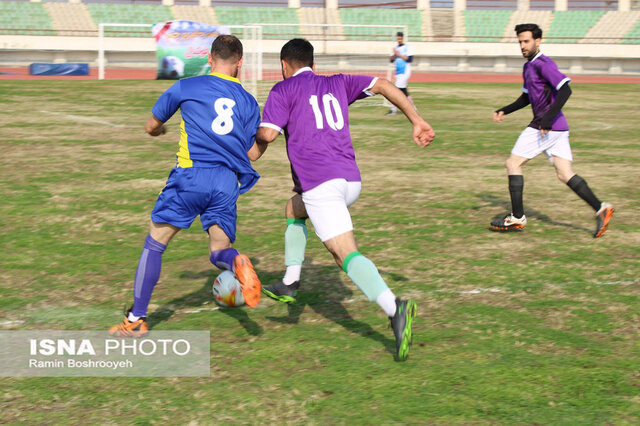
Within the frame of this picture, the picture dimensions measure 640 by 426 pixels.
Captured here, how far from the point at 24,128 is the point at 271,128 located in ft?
38.3

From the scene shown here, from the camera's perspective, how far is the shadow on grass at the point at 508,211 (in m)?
7.90

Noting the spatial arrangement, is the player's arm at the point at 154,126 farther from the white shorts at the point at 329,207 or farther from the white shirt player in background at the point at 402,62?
the white shirt player in background at the point at 402,62

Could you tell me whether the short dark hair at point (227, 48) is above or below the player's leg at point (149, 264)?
above

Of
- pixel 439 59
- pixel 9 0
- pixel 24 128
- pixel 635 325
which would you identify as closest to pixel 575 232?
pixel 635 325

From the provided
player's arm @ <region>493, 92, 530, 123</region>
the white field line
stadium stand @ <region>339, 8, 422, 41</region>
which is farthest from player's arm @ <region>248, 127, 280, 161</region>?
stadium stand @ <region>339, 8, 422, 41</region>

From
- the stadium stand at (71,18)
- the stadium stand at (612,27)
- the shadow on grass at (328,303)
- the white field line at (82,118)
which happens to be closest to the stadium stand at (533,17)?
the stadium stand at (612,27)

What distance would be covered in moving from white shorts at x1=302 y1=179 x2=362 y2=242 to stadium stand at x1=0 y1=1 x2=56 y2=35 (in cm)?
4343

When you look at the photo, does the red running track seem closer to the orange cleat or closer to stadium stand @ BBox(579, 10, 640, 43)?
stadium stand @ BBox(579, 10, 640, 43)

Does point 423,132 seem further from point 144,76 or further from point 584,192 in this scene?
point 144,76

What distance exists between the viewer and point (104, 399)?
151 inches

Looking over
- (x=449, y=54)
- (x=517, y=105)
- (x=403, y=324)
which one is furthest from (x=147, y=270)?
(x=449, y=54)

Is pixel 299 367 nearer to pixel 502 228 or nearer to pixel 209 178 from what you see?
pixel 209 178

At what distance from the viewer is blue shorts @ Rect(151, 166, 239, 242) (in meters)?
4.39

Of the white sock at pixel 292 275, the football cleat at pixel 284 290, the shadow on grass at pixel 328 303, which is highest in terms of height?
the white sock at pixel 292 275
